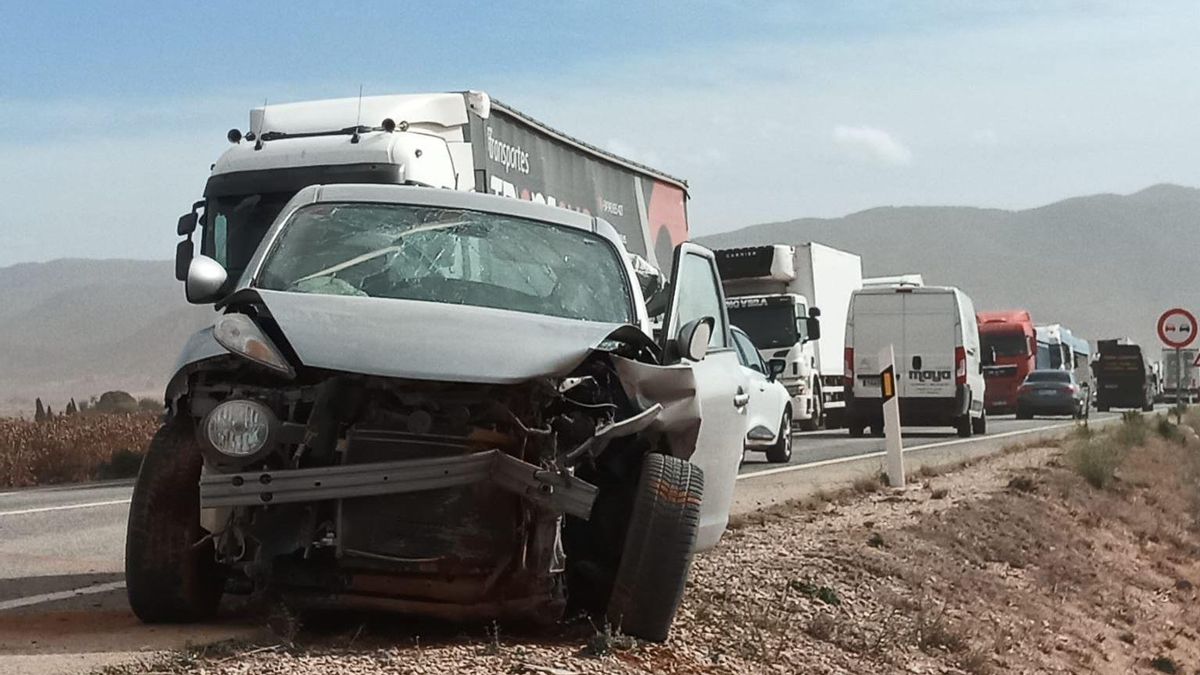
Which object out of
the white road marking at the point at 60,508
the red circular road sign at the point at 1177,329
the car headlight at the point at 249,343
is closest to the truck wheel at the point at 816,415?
the red circular road sign at the point at 1177,329

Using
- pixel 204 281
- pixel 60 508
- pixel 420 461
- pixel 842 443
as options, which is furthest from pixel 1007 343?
pixel 420 461

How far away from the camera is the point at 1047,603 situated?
12.9m

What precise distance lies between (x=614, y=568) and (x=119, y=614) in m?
2.47

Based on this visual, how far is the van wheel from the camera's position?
31.0 meters

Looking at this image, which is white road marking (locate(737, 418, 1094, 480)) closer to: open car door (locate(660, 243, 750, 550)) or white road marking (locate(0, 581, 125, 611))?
open car door (locate(660, 243, 750, 550))

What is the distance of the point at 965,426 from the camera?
102ft

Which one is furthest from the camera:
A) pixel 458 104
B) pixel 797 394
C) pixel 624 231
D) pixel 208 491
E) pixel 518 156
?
pixel 797 394

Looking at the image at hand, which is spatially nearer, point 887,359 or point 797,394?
point 887,359

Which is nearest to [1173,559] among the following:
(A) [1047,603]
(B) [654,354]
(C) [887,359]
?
(C) [887,359]

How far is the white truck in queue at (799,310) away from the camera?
3077 centimetres

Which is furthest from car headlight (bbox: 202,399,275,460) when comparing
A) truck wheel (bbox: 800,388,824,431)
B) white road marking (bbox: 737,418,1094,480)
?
truck wheel (bbox: 800,388,824,431)

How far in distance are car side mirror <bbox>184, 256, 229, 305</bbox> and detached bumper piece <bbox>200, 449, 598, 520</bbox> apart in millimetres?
1365

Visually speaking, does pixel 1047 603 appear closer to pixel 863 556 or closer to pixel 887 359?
pixel 863 556

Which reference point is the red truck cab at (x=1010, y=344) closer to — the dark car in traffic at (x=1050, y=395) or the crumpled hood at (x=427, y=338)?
the dark car in traffic at (x=1050, y=395)
